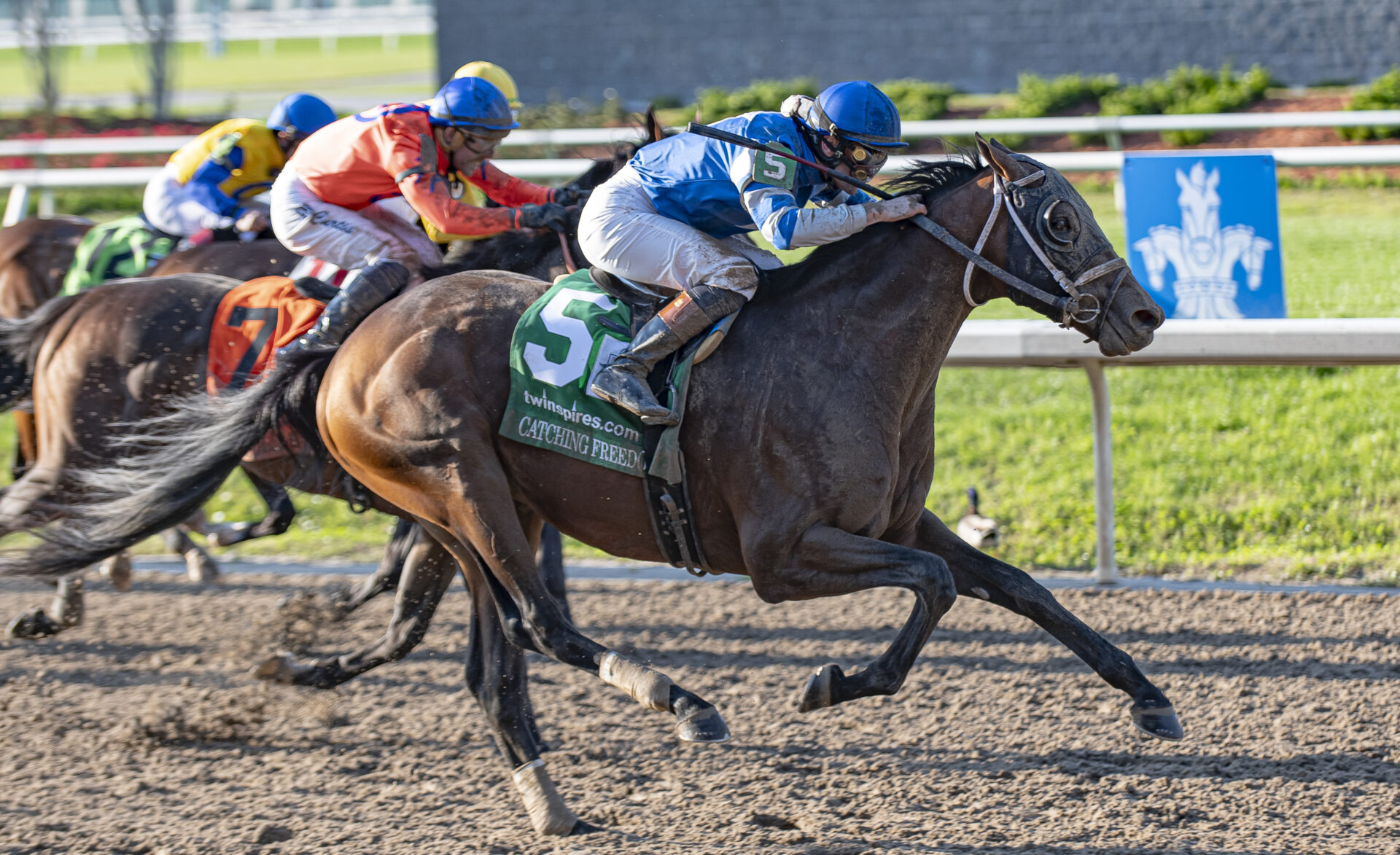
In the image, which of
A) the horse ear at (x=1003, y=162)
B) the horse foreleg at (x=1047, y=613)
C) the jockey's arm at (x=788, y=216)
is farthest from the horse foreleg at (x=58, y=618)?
the horse ear at (x=1003, y=162)

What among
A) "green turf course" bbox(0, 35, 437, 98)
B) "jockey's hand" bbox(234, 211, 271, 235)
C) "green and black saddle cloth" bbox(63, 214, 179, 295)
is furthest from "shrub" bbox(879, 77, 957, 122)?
"green turf course" bbox(0, 35, 437, 98)

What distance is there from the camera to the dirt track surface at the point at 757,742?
3553 millimetres

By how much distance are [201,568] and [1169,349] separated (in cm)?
427

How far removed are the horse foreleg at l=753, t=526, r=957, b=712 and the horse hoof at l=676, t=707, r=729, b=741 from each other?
9.5 inches

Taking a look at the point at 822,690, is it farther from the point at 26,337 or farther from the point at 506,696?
the point at 26,337

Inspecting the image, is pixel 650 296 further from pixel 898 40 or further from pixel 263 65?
pixel 263 65

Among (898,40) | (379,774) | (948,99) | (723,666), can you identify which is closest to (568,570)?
(723,666)

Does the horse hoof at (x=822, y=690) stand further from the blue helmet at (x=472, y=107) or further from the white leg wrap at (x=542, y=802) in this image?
the blue helmet at (x=472, y=107)

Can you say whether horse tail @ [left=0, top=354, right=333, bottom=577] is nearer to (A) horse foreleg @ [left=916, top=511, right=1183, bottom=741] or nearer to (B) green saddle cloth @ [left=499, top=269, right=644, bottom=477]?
(B) green saddle cloth @ [left=499, top=269, right=644, bottom=477]

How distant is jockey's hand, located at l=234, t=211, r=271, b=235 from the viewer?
231 inches

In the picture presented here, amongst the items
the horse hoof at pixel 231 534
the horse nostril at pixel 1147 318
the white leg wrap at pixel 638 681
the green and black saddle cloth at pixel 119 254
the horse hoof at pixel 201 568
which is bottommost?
the horse hoof at pixel 201 568

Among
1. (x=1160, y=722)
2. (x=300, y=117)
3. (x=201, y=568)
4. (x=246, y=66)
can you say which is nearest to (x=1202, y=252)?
(x=1160, y=722)

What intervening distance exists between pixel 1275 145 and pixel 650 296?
9.08 meters

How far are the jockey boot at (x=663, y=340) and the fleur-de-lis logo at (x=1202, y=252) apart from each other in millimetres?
2733
